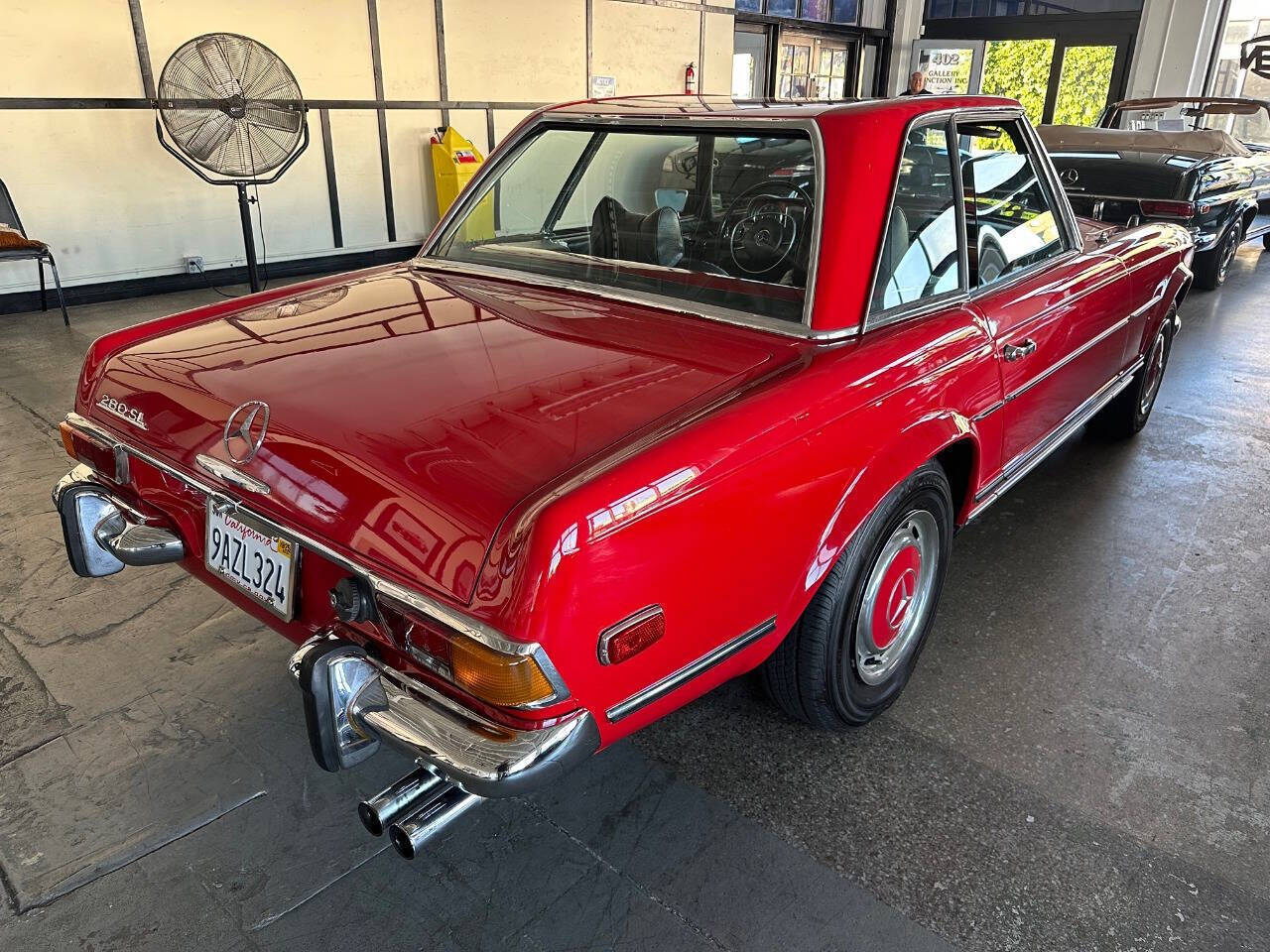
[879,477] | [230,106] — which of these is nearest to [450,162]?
[230,106]

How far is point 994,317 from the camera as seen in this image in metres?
2.34

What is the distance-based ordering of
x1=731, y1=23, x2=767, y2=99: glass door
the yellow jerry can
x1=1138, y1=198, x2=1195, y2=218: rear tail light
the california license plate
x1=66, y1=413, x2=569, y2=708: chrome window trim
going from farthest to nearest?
x1=731, y1=23, x2=767, y2=99: glass door
the yellow jerry can
x1=1138, y1=198, x2=1195, y2=218: rear tail light
the california license plate
x1=66, y1=413, x2=569, y2=708: chrome window trim

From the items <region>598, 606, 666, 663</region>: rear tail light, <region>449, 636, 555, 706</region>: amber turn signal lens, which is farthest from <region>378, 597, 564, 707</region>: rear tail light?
<region>598, 606, 666, 663</region>: rear tail light

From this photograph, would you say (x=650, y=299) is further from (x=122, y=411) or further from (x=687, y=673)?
(x=122, y=411)

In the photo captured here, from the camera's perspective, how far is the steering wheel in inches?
81.0

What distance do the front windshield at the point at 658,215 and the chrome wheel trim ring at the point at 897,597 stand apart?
26.0 inches

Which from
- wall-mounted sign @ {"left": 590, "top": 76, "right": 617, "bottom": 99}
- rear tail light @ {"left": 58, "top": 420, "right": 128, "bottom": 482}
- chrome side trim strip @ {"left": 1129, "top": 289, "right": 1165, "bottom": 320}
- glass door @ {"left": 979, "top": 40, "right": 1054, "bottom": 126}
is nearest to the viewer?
rear tail light @ {"left": 58, "top": 420, "right": 128, "bottom": 482}

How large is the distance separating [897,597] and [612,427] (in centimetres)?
107

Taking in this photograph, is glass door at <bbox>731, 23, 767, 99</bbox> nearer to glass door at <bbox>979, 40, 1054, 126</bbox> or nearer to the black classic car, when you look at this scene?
glass door at <bbox>979, 40, 1054, 126</bbox>

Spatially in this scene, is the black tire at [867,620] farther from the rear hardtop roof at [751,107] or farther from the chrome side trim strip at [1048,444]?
the rear hardtop roof at [751,107]

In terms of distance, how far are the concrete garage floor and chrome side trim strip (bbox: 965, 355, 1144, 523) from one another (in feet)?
1.44

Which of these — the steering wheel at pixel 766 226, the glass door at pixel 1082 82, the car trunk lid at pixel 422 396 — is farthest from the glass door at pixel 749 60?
the car trunk lid at pixel 422 396

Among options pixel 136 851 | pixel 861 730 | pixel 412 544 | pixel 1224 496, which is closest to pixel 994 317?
pixel 861 730

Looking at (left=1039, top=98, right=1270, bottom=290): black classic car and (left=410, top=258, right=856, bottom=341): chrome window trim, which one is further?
(left=1039, top=98, right=1270, bottom=290): black classic car
